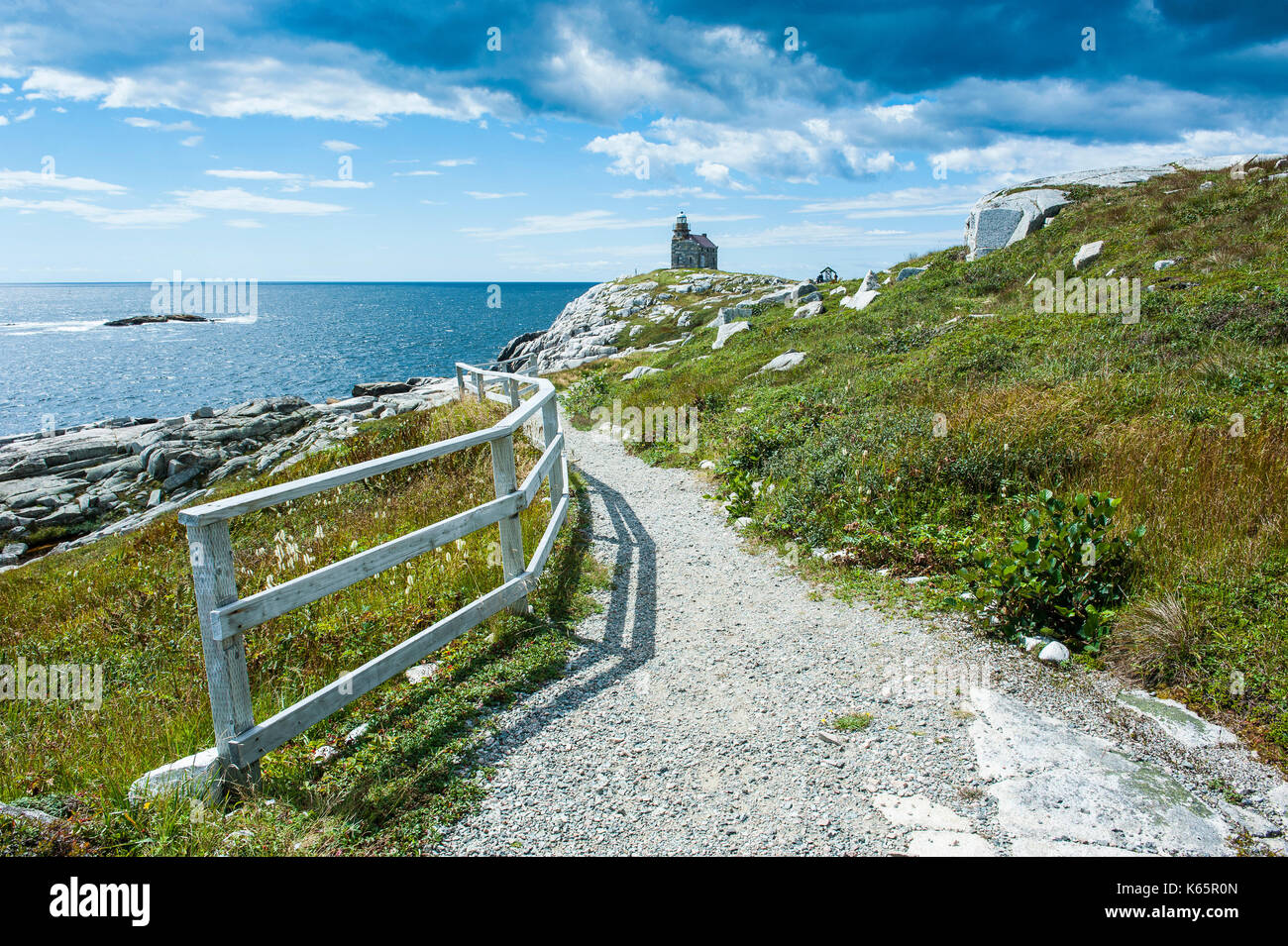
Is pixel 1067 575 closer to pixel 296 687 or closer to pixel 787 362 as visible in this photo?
pixel 296 687

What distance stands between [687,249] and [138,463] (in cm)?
8573

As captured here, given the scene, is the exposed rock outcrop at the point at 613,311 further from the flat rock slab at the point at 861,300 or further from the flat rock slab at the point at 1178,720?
the flat rock slab at the point at 1178,720

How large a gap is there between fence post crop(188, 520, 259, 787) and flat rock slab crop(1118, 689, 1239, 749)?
546 cm

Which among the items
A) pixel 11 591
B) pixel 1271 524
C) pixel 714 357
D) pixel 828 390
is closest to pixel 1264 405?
pixel 1271 524

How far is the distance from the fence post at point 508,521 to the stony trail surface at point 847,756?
0.90 m

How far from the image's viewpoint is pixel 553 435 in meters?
9.17

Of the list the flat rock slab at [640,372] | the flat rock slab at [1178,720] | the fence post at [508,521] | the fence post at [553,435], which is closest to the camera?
the flat rock slab at [1178,720]

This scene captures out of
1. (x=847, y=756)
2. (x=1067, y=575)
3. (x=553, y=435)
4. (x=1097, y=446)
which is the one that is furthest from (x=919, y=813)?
(x=553, y=435)

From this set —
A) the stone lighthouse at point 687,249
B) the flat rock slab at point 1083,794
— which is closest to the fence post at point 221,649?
the flat rock slab at point 1083,794

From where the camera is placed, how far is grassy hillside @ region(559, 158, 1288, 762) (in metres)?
4.90

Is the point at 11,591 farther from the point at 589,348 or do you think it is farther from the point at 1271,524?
the point at 589,348

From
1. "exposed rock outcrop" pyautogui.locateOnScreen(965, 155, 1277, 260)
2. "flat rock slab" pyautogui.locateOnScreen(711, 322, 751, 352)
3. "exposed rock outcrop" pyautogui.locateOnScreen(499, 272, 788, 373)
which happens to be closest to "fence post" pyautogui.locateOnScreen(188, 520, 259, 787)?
"flat rock slab" pyautogui.locateOnScreen(711, 322, 751, 352)

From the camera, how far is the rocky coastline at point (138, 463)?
20062 mm

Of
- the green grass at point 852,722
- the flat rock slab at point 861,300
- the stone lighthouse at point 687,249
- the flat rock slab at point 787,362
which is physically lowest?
the green grass at point 852,722
